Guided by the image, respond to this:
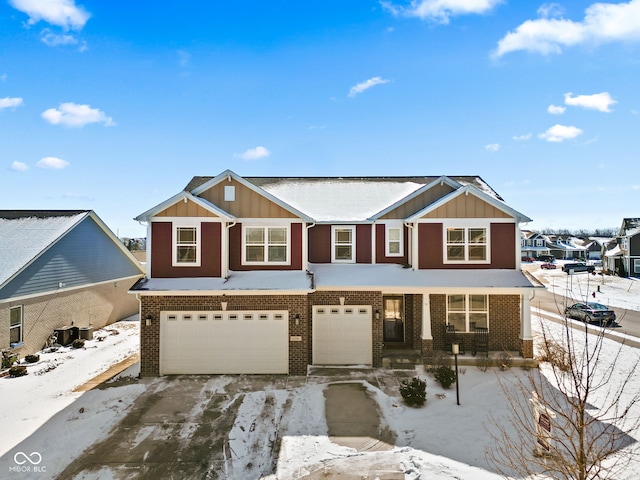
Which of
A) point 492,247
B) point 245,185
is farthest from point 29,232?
point 492,247

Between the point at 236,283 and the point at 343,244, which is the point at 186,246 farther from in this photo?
the point at 343,244

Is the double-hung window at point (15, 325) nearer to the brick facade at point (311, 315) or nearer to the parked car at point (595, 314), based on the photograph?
the brick facade at point (311, 315)

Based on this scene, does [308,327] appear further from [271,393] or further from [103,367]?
[103,367]

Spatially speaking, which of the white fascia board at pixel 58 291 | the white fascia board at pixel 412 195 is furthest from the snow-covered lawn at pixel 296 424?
the white fascia board at pixel 412 195

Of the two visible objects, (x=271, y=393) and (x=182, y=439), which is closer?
(x=182, y=439)

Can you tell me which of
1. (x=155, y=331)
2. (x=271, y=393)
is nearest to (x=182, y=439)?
(x=271, y=393)

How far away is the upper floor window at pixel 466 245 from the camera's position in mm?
14445

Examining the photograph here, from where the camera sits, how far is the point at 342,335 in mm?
13805

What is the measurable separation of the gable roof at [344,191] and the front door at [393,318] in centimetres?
372

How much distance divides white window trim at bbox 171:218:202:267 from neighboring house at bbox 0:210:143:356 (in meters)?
6.65

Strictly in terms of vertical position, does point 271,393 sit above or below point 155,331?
below

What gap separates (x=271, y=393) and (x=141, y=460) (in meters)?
4.11

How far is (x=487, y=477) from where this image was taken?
23.2 feet

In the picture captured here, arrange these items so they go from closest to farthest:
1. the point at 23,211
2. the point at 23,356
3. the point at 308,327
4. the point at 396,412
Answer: the point at 396,412 < the point at 308,327 < the point at 23,356 < the point at 23,211
